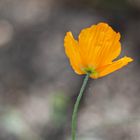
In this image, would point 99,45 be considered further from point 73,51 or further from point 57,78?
point 57,78

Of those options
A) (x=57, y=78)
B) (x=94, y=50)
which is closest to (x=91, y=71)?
(x=94, y=50)

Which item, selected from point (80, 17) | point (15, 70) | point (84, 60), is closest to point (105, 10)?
point (80, 17)

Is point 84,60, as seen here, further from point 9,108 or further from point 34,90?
point 34,90

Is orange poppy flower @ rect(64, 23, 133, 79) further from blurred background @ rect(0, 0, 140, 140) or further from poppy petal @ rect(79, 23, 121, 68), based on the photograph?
blurred background @ rect(0, 0, 140, 140)

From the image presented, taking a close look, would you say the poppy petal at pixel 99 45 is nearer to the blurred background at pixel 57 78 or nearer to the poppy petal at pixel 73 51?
the poppy petal at pixel 73 51

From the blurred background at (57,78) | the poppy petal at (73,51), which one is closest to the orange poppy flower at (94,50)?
the poppy petal at (73,51)

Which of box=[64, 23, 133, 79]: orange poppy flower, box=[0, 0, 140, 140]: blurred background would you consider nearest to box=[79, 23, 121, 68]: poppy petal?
box=[64, 23, 133, 79]: orange poppy flower
